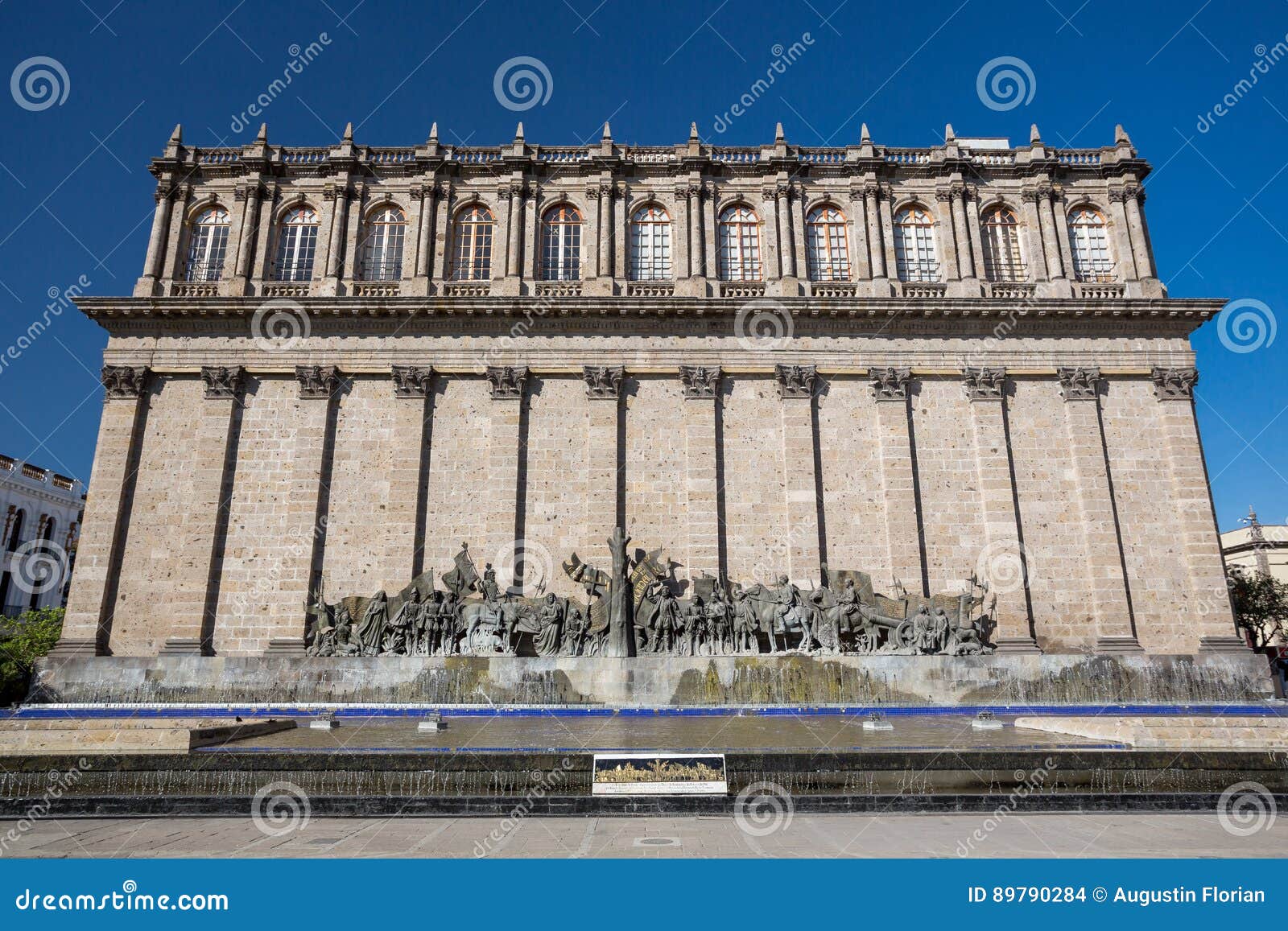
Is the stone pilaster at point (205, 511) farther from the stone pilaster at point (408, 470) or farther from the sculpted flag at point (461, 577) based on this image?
the sculpted flag at point (461, 577)

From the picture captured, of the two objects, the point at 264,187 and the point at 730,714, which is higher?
the point at 264,187

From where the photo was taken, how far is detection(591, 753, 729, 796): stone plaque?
8297 mm

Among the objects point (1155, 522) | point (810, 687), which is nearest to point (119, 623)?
point (810, 687)

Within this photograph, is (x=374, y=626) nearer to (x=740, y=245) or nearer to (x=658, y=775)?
(x=658, y=775)

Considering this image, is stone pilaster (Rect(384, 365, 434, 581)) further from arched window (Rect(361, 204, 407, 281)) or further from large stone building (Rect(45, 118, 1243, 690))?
arched window (Rect(361, 204, 407, 281))

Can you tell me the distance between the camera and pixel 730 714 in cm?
1795

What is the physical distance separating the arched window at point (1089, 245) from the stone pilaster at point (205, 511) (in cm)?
2941

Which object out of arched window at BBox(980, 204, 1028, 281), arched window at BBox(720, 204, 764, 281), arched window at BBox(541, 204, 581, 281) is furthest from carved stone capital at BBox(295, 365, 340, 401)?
arched window at BBox(980, 204, 1028, 281)

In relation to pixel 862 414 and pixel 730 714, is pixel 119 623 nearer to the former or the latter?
pixel 730 714

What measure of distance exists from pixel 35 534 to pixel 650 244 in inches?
1456

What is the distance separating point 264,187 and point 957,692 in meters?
28.4

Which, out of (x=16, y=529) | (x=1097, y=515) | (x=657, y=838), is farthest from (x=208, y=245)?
(x=1097, y=515)

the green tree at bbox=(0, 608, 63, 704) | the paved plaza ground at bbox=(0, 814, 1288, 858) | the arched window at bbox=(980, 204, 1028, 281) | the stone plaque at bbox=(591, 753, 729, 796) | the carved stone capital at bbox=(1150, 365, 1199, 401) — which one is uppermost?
the arched window at bbox=(980, 204, 1028, 281)

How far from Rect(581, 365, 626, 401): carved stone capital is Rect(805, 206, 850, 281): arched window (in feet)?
26.6
